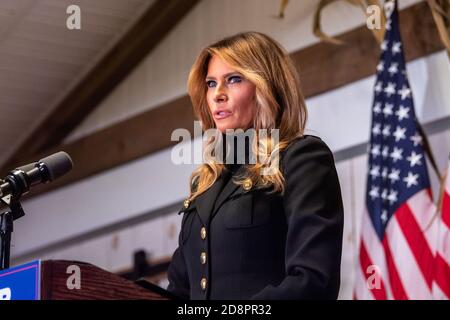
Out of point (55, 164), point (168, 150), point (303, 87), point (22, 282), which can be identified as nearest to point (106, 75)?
point (168, 150)

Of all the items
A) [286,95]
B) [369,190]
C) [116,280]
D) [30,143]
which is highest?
[30,143]

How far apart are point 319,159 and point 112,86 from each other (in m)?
4.78

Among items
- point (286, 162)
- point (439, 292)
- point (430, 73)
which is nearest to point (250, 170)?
point (286, 162)

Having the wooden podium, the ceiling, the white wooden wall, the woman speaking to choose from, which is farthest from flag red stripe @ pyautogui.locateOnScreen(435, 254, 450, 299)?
the ceiling

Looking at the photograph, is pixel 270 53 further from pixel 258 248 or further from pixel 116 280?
pixel 116 280

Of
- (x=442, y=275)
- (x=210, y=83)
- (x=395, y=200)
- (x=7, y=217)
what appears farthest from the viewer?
(x=395, y=200)

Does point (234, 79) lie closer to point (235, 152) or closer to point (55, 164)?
point (235, 152)

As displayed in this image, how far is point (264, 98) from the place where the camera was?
231cm

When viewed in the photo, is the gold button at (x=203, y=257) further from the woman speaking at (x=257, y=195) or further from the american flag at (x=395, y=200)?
the american flag at (x=395, y=200)

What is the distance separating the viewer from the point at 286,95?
7.64ft

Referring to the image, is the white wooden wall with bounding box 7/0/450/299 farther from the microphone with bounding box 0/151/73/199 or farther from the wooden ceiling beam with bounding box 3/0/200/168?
the microphone with bounding box 0/151/73/199

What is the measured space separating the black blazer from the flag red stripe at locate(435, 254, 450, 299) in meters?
2.17

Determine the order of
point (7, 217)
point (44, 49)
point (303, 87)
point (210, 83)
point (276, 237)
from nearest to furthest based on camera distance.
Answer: point (276, 237) < point (7, 217) < point (210, 83) < point (303, 87) < point (44, 49)

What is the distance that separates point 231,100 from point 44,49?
417 centimetres
